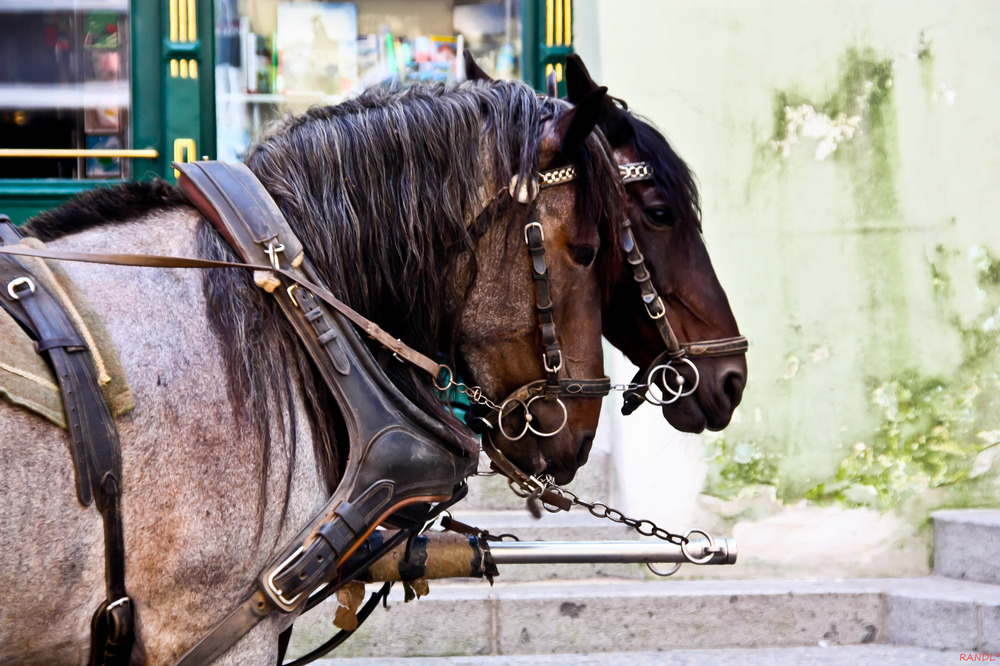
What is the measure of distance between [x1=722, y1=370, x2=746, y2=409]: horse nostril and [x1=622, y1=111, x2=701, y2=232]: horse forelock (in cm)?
33

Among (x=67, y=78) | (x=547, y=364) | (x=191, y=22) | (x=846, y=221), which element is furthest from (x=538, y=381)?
(x=67, y=78)

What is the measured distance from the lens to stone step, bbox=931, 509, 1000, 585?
138 inches

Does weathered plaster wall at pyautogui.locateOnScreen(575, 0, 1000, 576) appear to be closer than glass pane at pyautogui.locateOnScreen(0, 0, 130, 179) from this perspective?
Yes

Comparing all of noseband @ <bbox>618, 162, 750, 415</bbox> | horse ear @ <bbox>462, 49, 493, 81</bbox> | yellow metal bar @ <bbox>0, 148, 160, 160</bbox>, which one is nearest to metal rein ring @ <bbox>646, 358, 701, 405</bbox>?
noseband @ <bbox>618, 162, 750, 415</bbox>

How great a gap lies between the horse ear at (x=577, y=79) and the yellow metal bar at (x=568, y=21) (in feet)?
7.91

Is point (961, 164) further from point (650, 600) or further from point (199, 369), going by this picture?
point (199, 369)

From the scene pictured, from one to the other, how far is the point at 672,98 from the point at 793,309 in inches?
39.9

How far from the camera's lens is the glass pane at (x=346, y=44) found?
4.20 meters

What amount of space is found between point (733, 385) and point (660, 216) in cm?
40

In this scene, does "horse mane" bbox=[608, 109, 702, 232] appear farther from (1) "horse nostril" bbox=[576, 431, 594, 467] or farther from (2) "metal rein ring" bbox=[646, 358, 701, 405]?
(1) "horse nostril" bbox=[576, 431, 594, 467]

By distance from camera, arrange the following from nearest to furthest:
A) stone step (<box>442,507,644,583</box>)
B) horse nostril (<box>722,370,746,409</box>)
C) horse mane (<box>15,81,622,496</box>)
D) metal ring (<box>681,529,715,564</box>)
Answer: horse mane (<box>15,81,622,496</box>) → horse nostril (<box>722,370,746,409</box>) → metal ring (<box>681,529,715,564</box>) → stone step (<box>442,507,644,583</box>)

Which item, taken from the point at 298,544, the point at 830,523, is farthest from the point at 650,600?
the point at 298,544

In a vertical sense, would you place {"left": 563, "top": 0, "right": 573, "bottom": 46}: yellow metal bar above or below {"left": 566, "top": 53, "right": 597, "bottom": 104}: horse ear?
above

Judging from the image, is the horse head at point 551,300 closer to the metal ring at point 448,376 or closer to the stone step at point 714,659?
the metal ring at point 448,376
